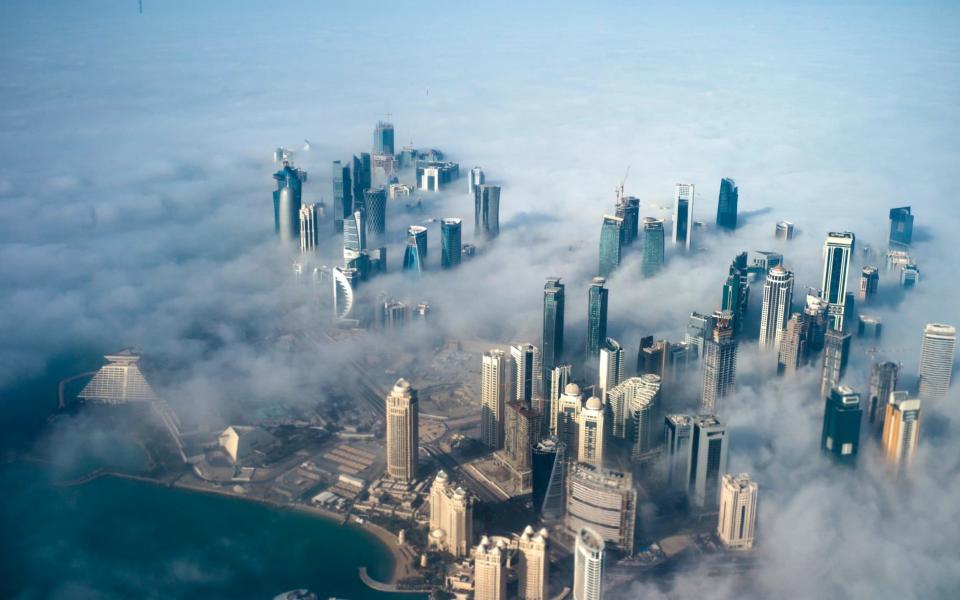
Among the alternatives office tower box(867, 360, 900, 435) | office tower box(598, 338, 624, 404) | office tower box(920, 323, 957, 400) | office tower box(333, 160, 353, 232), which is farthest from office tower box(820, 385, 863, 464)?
office tower box(333, 160, 353, 232)

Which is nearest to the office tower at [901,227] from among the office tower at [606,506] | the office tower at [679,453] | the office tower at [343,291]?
the office tower at [679,453]

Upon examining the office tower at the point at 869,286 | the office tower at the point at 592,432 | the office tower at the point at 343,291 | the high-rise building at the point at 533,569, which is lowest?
the high-rise building at the point at 533,569

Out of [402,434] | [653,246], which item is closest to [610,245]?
[653,246]

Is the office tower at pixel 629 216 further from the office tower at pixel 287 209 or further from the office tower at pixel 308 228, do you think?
the office tower at pixel 287 209

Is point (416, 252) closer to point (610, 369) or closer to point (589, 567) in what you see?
point (610, 369)

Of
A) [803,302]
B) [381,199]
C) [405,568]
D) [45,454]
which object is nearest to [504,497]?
[405,568]

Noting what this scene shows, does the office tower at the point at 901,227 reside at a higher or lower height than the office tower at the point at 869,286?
higher
